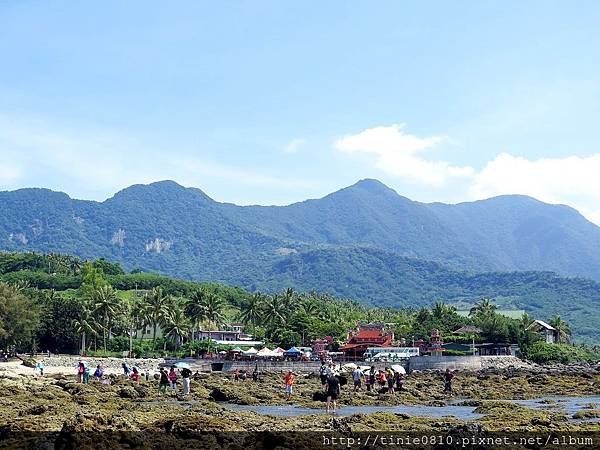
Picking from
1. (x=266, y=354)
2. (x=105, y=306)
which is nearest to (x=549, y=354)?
(x=266, y=354)

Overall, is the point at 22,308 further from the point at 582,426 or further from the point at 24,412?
the point at 582,426

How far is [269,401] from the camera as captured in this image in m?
41.4

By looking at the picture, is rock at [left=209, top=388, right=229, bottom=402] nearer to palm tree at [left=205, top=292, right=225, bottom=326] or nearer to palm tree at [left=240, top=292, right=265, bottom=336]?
palm tree at [left=205, top=292, right=225, bottom=326]

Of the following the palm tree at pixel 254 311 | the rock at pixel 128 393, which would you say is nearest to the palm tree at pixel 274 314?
the palm tree at pixel 254 311

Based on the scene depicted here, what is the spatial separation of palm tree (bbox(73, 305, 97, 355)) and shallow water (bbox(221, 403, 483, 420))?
69.9 m

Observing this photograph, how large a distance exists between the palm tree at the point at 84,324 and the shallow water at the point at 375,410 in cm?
6986

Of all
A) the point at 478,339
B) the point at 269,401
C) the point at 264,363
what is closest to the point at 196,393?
the point at 269,401

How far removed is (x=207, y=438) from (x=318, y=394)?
73.0 feet

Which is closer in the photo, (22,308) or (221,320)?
(22,308)

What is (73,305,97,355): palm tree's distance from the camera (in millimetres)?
103875

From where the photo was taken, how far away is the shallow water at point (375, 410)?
3362 centimetres

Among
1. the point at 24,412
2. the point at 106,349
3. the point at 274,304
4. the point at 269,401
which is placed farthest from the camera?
the point at 274,304

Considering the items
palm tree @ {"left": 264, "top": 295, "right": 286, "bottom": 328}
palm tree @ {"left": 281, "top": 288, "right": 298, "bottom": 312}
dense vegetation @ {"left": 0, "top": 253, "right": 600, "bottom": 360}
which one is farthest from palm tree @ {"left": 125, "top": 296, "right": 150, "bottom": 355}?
palm tree @ {"left": 281, "top": 288, "right": 298, "bottom": 312}

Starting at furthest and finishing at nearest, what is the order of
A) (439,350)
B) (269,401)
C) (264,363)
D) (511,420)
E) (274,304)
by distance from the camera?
(274,304) < (439,350) < (264,363) < (269,401) < (511,420)
